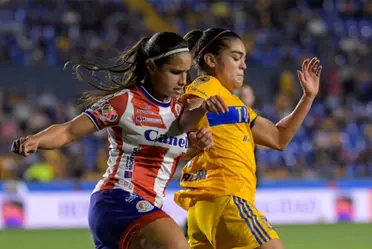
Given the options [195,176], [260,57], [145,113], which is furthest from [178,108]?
[260,57]

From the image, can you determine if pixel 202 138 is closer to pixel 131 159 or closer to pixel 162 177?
pixel 162 177

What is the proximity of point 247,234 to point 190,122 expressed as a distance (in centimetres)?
83

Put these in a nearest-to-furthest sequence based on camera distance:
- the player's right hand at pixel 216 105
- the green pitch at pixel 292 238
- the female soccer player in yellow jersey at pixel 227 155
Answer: the player's right hand at pixel 216 105, the female soccer player in yellow jersey at pixel 227 155, the green pitch at pixel 292 238

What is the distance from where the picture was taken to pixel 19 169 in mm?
17250

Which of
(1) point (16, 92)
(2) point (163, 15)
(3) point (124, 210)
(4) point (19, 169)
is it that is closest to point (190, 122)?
(3) point (124, 210)

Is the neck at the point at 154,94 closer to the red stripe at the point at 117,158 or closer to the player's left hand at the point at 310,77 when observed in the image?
the red stripe at the point at 117,158

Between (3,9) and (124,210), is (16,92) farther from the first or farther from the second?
(124,210)

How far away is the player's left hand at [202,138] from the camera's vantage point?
4.90 meters

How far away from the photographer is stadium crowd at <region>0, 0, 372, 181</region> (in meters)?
17.9

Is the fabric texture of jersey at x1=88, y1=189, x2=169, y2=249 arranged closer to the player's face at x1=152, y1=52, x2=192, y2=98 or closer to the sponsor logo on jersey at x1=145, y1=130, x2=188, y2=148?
the sponsor logo on jersey at x1=145, y1=130, x2=188, y2=148

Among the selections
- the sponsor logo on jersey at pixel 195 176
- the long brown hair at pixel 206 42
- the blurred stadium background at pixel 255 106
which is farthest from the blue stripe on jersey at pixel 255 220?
the blurred stadium background at pixel 255 106

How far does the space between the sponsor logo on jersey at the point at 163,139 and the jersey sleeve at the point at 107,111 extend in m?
0.21

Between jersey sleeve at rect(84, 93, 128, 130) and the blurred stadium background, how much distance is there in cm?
763

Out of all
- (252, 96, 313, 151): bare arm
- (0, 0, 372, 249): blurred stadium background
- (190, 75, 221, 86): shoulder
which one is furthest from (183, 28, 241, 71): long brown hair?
(0, 0, 372, 249): blurred stadium background
